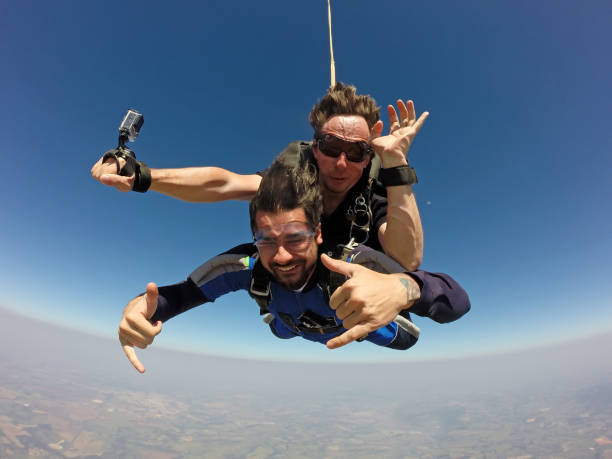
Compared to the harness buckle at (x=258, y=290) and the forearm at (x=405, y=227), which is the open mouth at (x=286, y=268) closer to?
the harness buckle at (x=258, y=290)

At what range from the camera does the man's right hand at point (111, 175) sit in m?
1.56

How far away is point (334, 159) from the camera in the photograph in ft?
7.25

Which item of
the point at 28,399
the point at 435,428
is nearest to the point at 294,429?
the point at 435,428

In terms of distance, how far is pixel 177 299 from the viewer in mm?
2111

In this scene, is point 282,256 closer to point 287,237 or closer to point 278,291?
point 287,237

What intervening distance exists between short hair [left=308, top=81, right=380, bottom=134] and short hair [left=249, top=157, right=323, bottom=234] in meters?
0.57

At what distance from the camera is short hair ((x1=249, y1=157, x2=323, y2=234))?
1.98 metres

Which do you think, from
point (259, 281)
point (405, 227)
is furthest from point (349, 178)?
point (259, 281)

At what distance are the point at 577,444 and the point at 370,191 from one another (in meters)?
133

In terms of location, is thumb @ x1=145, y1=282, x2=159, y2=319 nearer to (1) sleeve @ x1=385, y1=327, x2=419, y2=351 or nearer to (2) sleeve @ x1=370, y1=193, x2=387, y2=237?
(2) sleeve @ x1=370, y1=193, x2=387, y2=237

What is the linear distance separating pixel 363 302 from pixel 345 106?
1.87 metres

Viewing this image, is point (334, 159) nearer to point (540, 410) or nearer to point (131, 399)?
point (131, 399)

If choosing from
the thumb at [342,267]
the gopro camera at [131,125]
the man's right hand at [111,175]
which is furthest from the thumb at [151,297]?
the thumb at [342,267]

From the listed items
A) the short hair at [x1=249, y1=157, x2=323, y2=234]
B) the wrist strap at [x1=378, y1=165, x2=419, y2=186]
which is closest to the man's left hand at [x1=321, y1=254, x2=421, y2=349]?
the wrist strap at [x1=378, y1=165, x2=419, y2=186]
